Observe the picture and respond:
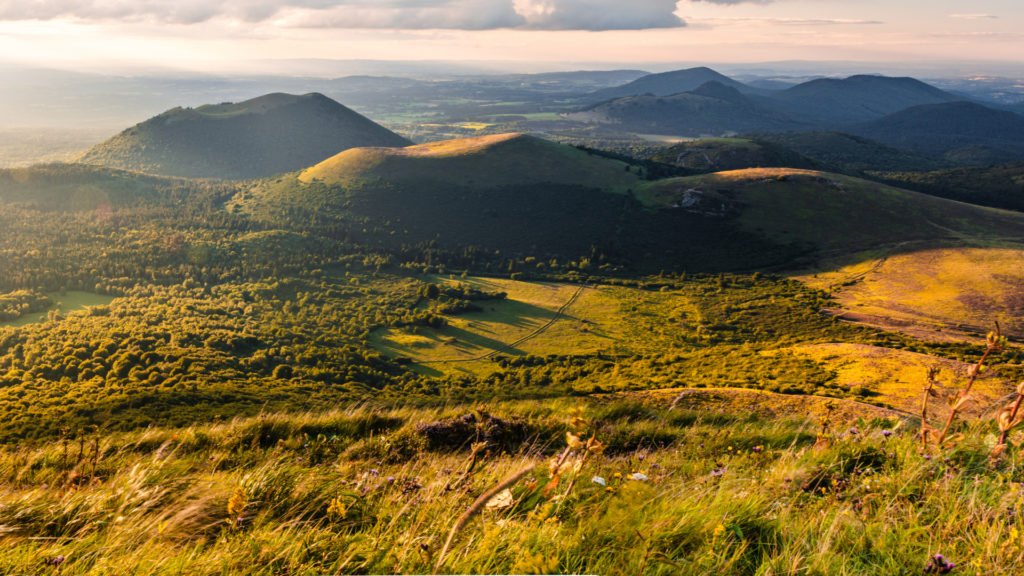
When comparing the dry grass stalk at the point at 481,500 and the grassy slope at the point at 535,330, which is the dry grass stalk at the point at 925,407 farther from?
the grassy slope at the point at 535,330

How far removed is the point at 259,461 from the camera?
656 centimetres

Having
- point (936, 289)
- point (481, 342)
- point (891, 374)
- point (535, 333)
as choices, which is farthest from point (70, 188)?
point (936, 289)

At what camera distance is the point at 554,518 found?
285cm

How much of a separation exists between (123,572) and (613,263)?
133m

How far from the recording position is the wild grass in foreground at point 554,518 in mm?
2844

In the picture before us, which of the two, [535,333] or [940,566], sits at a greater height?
[940,566]

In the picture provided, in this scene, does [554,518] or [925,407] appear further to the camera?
[925,407]

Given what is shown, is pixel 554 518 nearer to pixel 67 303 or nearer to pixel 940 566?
pixel 940 566

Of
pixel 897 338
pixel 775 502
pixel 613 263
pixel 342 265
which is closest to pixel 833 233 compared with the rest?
pixel 613 263

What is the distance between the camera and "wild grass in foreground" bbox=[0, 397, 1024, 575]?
284 cm

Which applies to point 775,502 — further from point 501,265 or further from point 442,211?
point 442,211

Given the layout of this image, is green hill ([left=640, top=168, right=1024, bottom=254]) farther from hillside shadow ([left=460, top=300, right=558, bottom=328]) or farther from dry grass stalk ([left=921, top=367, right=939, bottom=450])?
dry grass stalk ([left=921, top=367, right=939, bottom=450])

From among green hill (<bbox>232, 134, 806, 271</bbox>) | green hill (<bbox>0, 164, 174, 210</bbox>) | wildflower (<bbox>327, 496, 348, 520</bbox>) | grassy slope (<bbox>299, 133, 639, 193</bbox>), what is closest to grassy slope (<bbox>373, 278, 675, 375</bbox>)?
green hill (<bbox>232, 134, 806, 271</bbox>)

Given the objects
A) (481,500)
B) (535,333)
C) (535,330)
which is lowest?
(535,333)
